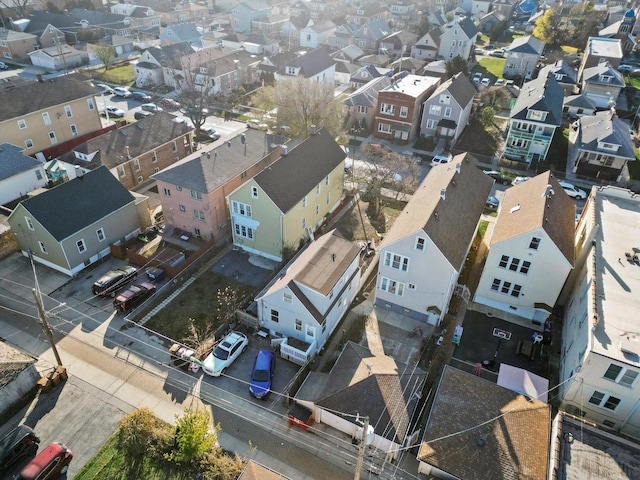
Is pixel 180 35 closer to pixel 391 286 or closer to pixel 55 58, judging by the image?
pixel 55 58

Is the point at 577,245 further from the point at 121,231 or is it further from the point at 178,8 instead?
the point at 178,8

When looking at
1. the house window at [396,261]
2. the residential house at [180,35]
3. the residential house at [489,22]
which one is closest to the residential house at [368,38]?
the residential house at [180,35]

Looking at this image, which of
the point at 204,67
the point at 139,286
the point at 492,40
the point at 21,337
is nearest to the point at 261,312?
the point at 139,286

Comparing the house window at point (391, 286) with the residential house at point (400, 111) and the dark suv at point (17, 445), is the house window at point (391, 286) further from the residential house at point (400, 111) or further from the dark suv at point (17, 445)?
the residential house at point (400, 111)

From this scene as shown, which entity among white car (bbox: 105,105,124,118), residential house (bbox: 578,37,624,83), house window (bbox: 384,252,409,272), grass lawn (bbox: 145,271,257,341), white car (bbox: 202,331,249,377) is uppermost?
residential house (bbox: 578,37,624,83)

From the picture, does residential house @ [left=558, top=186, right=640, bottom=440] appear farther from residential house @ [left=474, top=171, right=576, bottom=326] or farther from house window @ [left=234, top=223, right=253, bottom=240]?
house window @ [left=234, top=223, right=253, bottom=240]

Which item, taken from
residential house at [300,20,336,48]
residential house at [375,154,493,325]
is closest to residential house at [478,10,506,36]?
residential house at [300,20,336,48]
